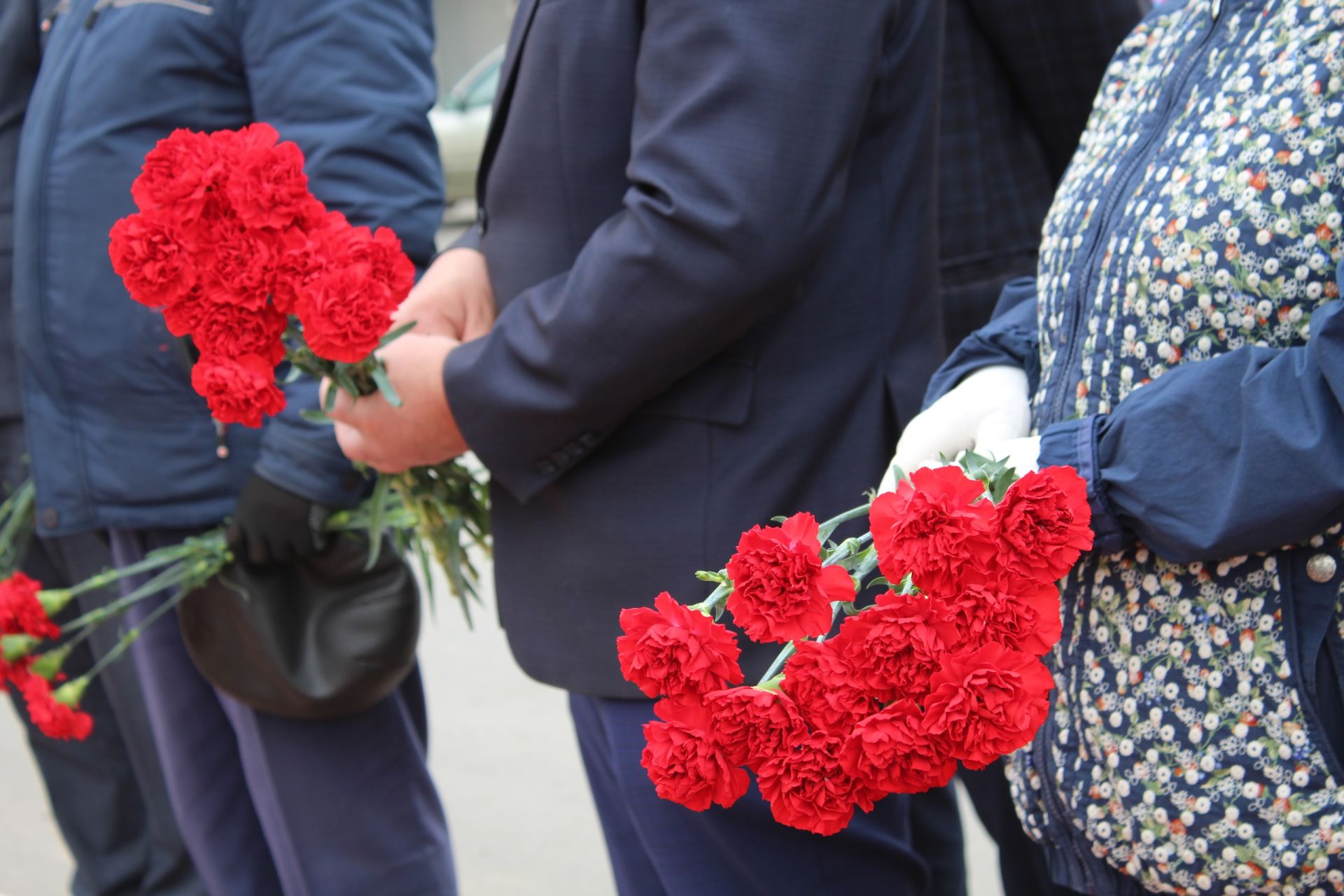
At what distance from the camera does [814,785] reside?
0.79m

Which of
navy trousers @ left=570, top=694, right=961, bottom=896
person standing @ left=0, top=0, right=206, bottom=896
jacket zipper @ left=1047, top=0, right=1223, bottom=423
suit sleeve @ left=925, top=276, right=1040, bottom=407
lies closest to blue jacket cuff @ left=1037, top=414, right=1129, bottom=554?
jacket zipper @ left=1047, top=0, right=1223, bottom=423

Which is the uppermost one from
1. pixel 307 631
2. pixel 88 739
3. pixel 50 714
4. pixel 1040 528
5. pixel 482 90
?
pixel 1040 528

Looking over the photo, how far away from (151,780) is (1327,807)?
1.90 metres

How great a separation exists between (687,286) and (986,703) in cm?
59

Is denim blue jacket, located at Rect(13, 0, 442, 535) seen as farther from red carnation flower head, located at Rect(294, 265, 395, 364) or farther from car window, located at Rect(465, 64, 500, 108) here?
car window, located at Rect(465, 64, 500, 108)

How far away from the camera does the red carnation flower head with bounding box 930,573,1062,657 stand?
77 cm

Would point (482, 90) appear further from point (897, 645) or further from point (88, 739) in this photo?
point (897, 645)

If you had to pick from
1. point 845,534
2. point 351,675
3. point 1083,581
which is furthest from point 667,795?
point 351,675

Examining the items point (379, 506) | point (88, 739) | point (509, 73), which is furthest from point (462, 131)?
point (509, 73)

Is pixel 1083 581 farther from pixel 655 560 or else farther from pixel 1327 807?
pixel 655 560

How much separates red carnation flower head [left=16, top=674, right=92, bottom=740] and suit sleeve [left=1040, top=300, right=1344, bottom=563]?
4.81 ft

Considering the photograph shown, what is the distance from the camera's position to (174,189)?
1233 millimetres

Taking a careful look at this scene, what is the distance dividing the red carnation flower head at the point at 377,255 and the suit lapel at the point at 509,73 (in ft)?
0.55

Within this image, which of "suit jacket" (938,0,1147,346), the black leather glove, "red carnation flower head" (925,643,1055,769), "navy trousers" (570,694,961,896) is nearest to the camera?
"red carnation flower head" (925,643,1055,769)
